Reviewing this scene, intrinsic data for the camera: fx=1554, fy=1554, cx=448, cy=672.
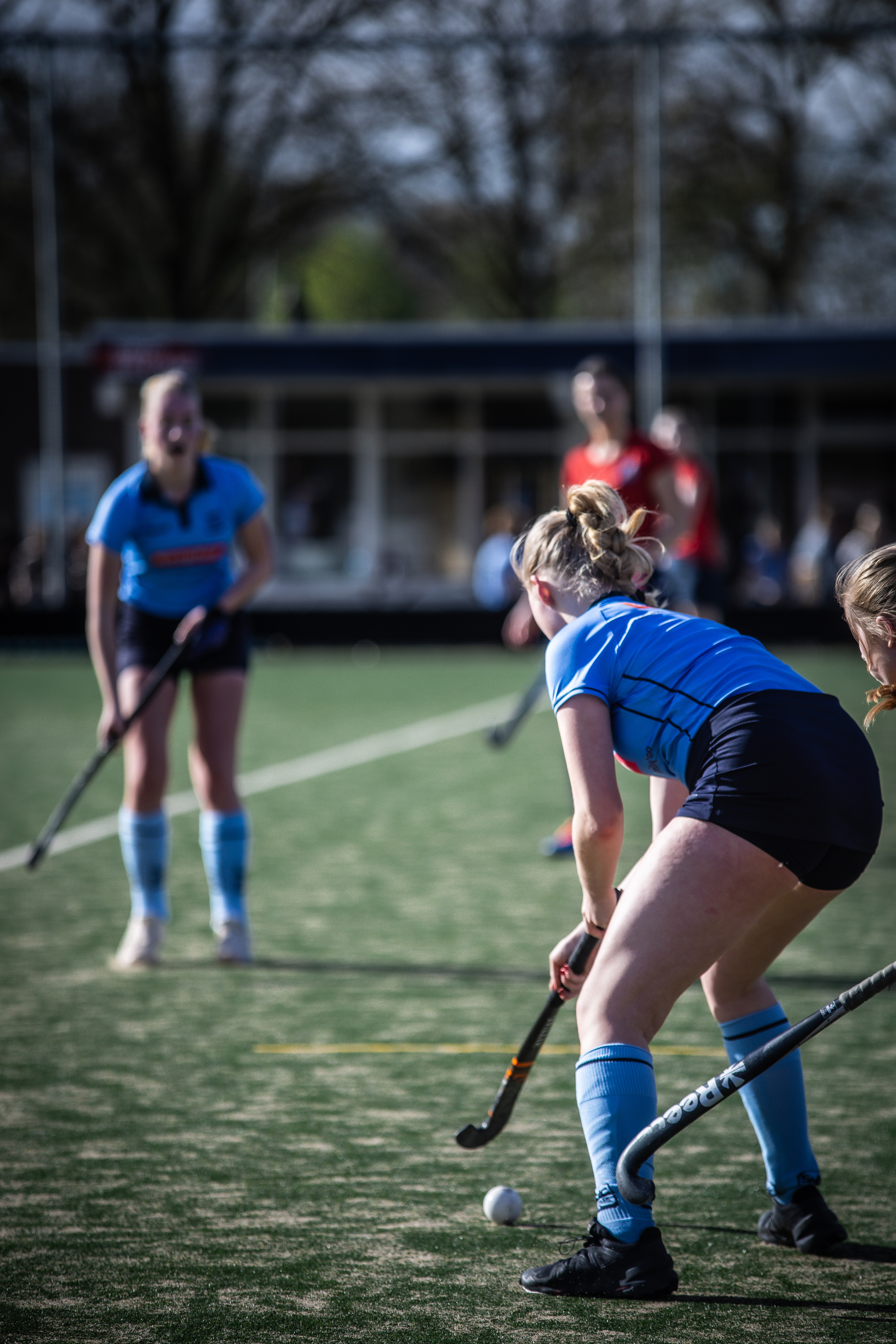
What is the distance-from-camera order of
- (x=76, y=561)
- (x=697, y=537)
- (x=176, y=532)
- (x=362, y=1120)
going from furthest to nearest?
(x=76, y=561) → (x=697, y=537) → (x=176, y=532) → (x=362, y=1120)

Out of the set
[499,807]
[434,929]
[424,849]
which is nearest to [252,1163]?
[434,929]

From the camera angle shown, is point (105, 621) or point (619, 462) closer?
point (105, 621)

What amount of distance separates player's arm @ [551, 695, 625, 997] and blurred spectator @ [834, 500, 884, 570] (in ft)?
64.1

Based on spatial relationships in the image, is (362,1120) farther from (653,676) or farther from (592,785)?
(653,676)

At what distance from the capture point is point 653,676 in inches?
113

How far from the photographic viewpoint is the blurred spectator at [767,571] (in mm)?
24531

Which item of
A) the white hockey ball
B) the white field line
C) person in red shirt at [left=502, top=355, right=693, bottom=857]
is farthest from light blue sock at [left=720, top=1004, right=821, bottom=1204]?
A: the white field line

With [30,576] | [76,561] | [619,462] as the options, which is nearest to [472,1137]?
[619,462]

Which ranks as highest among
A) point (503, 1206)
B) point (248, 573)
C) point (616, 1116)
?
point (248, 573)

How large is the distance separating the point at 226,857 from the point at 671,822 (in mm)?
2911

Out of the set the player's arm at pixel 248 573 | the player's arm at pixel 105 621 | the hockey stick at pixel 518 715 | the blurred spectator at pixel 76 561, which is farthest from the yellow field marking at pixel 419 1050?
the blurred spectator at pixel 76 561

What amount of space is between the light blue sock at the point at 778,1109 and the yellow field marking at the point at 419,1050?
1.29 m

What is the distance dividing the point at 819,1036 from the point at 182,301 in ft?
86.6

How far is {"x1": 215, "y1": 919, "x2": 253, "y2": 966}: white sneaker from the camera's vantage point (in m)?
5.54
